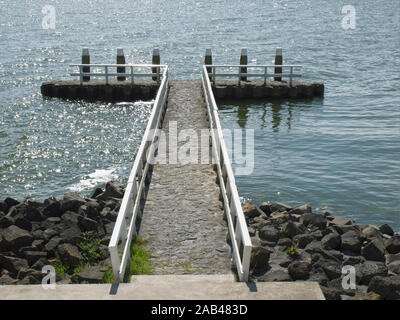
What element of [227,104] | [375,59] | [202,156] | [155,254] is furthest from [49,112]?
[375,59]

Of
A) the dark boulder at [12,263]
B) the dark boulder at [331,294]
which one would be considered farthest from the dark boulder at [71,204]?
the dark boulder at [331,294]

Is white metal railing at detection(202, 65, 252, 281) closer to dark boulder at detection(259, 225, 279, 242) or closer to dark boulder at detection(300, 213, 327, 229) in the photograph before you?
dark boulder at detection(259, 225, 279, 242)

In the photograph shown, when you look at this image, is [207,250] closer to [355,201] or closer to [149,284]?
[149,284]

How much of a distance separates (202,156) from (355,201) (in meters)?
5.18

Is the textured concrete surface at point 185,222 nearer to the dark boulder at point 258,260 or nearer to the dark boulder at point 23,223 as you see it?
the dark boulder at point 258,260

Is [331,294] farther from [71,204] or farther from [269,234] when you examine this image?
[71,204]

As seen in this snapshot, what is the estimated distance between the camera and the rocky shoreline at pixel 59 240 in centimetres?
927

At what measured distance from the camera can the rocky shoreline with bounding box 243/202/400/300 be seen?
29.3 feet

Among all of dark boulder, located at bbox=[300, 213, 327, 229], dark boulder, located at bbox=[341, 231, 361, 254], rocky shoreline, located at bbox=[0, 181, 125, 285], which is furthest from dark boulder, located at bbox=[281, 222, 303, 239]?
rocky shoreline, located at bbox=[0, 181, 125, 285]

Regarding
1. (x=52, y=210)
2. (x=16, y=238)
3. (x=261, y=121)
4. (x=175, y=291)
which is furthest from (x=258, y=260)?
(x=261, y=121)

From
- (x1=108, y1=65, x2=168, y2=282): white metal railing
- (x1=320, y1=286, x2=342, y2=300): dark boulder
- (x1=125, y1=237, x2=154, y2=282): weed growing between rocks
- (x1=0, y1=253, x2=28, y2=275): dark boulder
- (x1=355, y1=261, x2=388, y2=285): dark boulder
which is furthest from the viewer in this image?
(x1=0, y1=253, x2=28, y2=275): dark boulder

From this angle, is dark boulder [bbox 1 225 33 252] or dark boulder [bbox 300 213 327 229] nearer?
dark boulder [bbox 1 225 33 252]

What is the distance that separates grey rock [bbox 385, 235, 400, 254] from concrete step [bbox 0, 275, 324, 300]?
16.1ft

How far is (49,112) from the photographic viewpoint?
25141 millimetres
